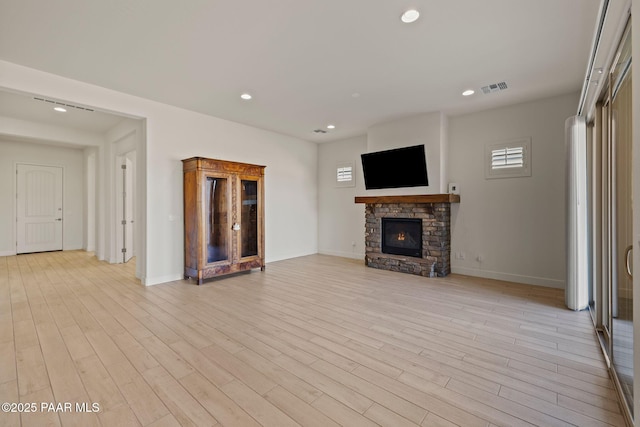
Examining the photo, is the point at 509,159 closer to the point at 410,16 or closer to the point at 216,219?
the point at 410,16

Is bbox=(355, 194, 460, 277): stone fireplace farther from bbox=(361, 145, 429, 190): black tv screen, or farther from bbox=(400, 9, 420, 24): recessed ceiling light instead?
bbox=(400, 9, 420, 24): recessed ceiling light

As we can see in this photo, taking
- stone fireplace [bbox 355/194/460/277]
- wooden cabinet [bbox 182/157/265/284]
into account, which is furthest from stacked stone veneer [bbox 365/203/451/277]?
wooden cabinet [bbox 182/157/265/284]

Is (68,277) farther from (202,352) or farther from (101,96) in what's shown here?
(202,352)

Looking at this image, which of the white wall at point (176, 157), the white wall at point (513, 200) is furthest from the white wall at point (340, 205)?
the white wall at point (513, 200)

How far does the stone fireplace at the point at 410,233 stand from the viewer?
16.5ft

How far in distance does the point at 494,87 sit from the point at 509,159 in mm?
1327

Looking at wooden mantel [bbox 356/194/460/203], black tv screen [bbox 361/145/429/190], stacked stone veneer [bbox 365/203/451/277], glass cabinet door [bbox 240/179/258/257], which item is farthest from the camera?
glass cabinet door [bbox 240/179/258/257]

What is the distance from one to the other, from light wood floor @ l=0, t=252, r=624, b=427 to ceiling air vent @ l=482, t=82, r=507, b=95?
9.62 feet

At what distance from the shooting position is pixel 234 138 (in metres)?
5.71

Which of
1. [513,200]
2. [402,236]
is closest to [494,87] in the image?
[513,200]

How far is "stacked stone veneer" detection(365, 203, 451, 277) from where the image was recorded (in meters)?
5.03

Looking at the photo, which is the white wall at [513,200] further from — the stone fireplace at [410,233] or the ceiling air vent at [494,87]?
the ceiling air vent at [494,87]

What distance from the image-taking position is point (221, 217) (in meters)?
5.01

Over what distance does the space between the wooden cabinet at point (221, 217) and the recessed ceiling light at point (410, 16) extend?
3484 mm
